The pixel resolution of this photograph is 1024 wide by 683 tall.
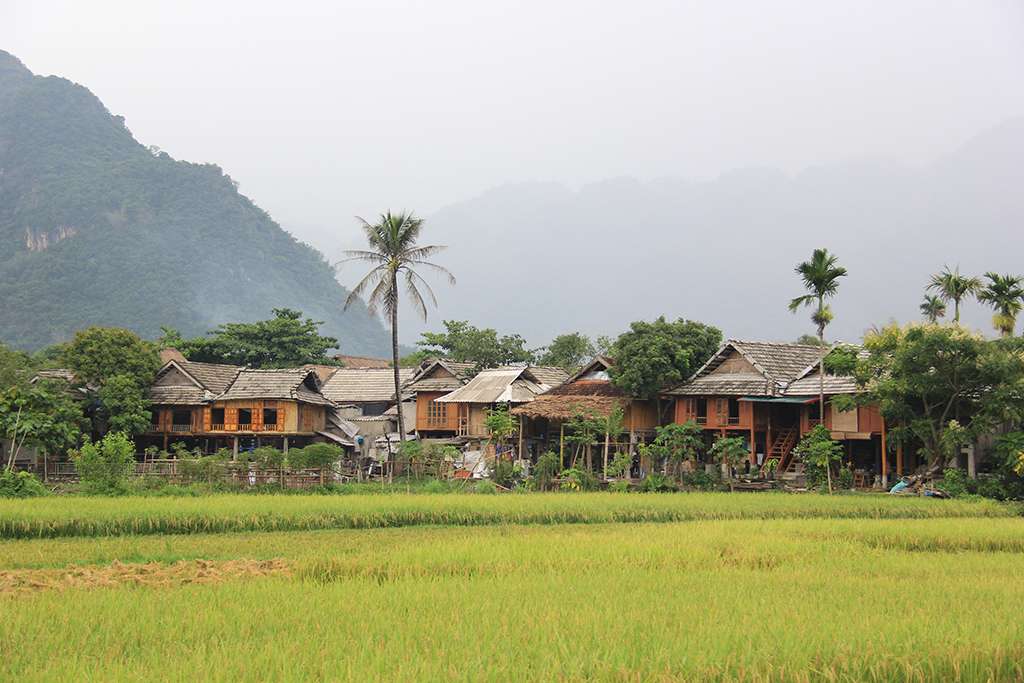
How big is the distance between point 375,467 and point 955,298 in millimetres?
18746

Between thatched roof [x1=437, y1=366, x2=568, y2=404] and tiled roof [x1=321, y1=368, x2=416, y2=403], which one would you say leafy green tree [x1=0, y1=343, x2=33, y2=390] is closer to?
tiled roof [x1=321, y1=368, x2=416, y2=403]

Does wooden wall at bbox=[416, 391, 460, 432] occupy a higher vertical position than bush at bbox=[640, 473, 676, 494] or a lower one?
higher

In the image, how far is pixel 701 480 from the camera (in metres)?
29.0

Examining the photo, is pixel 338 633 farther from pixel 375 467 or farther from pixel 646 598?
pixel 375 467

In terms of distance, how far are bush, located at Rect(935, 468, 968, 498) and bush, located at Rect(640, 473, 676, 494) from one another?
269 inches

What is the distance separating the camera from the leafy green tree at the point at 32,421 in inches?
1109

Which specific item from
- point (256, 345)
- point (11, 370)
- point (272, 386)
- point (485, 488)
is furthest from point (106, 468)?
point (256, 345)

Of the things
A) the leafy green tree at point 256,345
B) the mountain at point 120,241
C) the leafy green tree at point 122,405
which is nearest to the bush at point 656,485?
the leafy green tree at point 122,405

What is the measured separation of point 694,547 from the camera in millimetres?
13867

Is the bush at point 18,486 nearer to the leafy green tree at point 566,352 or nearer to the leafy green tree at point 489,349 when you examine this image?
the leafy green tree at point 489,349

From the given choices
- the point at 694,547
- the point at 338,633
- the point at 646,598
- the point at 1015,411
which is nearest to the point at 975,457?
the point at 1015,411

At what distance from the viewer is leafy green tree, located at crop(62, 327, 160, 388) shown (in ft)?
120

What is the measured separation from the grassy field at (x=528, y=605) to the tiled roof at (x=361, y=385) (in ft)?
95.5

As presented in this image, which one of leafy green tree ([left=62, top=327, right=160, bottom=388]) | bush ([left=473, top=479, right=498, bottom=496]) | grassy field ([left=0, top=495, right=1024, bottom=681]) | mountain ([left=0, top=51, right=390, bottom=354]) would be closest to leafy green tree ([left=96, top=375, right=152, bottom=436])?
leafy green tree ([left=62, top=327, right=160, bottom=388])
